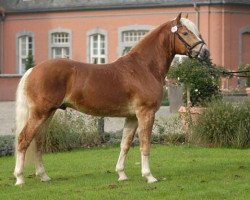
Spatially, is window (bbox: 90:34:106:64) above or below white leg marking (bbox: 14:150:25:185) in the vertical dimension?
above

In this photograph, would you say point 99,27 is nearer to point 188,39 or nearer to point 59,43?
point 59,43

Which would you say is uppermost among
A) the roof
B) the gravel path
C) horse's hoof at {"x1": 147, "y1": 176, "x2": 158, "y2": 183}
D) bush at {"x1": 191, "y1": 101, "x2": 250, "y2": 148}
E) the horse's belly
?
the roof

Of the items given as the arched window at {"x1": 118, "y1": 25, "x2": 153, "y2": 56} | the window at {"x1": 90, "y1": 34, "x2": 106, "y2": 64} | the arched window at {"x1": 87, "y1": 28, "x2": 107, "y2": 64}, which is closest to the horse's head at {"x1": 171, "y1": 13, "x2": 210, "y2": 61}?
the arched window at {"x1": 118, "y1": 25, "x2": 153, "y2": 56}

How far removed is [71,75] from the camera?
37.7ft

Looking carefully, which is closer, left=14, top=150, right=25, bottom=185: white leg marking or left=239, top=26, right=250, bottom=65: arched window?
left=14, top=150, right=25, bottom=185: white leg marking

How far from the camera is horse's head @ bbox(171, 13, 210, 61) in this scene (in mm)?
11845

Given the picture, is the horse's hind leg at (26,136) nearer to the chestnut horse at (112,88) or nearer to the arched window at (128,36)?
the chestnut horse at (112,88)

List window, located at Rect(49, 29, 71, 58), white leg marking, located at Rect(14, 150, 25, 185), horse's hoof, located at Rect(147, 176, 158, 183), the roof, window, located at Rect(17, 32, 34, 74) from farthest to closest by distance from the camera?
window, located at Rect(17, 32, 34, 74) < window, located at Rect(49, 29, 71, 58) < the roof < horse's hoof, located at Rect(147, 176, 158, 183) < white leg marking, located at Rect(14, 150, 25, 185)

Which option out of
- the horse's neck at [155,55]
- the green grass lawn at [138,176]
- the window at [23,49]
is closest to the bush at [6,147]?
the green grass lawn at [138,176]

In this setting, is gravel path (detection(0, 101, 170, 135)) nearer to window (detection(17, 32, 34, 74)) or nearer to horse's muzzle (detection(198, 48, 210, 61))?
horse's muzzle (detection(198, 48, 210, 61))

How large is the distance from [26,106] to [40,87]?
0.32m

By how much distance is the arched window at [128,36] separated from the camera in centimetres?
4047

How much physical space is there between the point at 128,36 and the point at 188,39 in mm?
29190

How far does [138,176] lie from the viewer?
1224 centimetres
